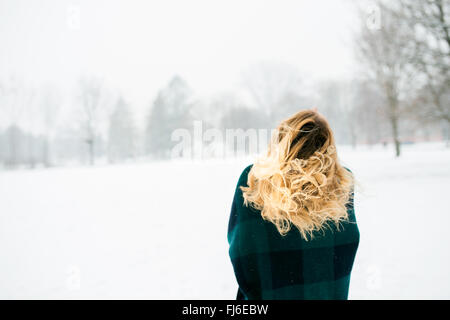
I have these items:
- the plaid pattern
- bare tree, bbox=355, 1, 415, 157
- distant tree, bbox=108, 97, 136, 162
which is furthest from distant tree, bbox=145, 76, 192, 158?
the plaid pattern

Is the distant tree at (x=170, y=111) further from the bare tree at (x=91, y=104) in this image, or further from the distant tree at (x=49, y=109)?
the distant tree at (x=49, y=109)

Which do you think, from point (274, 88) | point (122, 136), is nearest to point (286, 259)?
point (274, 88)

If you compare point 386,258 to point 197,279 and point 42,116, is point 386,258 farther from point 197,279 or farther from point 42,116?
point 42,116

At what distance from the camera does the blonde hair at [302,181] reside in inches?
46.2

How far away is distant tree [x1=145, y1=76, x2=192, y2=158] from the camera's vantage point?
2827 cm

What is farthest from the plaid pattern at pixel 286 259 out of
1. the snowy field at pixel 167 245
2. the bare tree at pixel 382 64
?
the bare tree at pixel 382 64

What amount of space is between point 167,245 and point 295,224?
12.3 feet

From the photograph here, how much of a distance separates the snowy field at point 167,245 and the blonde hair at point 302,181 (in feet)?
1.17

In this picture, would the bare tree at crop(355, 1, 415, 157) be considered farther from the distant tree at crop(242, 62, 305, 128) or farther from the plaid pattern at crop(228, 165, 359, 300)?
the plaid pattern at crop(228, 165, 359, 300)

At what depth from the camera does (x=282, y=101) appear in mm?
20422

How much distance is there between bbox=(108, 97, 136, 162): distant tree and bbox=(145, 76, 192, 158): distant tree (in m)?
8.34

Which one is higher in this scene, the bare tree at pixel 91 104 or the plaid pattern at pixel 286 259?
the bare tree at pixel 91 104

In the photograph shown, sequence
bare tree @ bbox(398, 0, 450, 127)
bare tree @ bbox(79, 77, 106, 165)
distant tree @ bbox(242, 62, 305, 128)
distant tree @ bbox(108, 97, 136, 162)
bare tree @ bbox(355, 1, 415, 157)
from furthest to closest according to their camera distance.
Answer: distant tree @ bbox(108, 97, 136, 162)
bare tree @ bbox(79, 77, 106, 165)
distant tree @ bbox(242, 62, 305, 128)
bare tree @ bbox(355, 1, 415, 157)
bare tree @ bbox(398, 0, 450, 127)

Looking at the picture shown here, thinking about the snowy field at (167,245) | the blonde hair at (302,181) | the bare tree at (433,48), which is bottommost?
the snowy field at (167,245)
